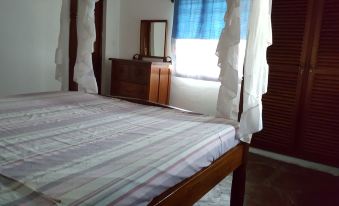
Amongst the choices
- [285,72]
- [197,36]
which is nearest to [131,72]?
[197,36]

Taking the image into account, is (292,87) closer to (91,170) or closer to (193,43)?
(193,43)

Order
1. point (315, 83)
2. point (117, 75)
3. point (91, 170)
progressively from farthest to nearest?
1. point (117, 75)
2. point (315, 83)
3. point (91, 170)

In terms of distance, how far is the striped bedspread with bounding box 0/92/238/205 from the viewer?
0.85 m

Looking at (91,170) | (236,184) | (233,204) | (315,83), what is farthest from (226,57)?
(315,83)

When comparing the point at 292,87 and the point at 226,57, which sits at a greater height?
the point at 226,57

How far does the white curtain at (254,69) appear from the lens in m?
1.67

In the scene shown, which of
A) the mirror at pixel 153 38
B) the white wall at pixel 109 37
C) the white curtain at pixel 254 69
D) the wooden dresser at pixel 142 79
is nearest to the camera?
the white curtain at pixel 254 69

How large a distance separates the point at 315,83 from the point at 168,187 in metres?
2.26

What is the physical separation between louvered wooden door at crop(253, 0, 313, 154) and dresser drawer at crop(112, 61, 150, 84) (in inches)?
60.2

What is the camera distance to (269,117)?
3.01 m

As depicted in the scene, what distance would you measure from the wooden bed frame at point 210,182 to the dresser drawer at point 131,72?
6.93 ft

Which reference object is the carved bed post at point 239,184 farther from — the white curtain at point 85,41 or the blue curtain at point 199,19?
the blue curtain at point 199,19

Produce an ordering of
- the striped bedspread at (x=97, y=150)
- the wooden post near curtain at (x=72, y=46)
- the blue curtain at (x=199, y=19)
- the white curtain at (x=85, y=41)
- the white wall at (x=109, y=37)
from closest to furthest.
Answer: the striped bedspread at (x=97, y=150) < the white curtain at (x=85, y=41) < the wooden post near curtain at (x=72, y=46) < the blue curtain at (x=199, y=19) < the white wall at (x=109, y=37)

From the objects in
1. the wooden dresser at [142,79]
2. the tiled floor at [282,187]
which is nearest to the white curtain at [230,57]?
the tiled floor at [282,187]
